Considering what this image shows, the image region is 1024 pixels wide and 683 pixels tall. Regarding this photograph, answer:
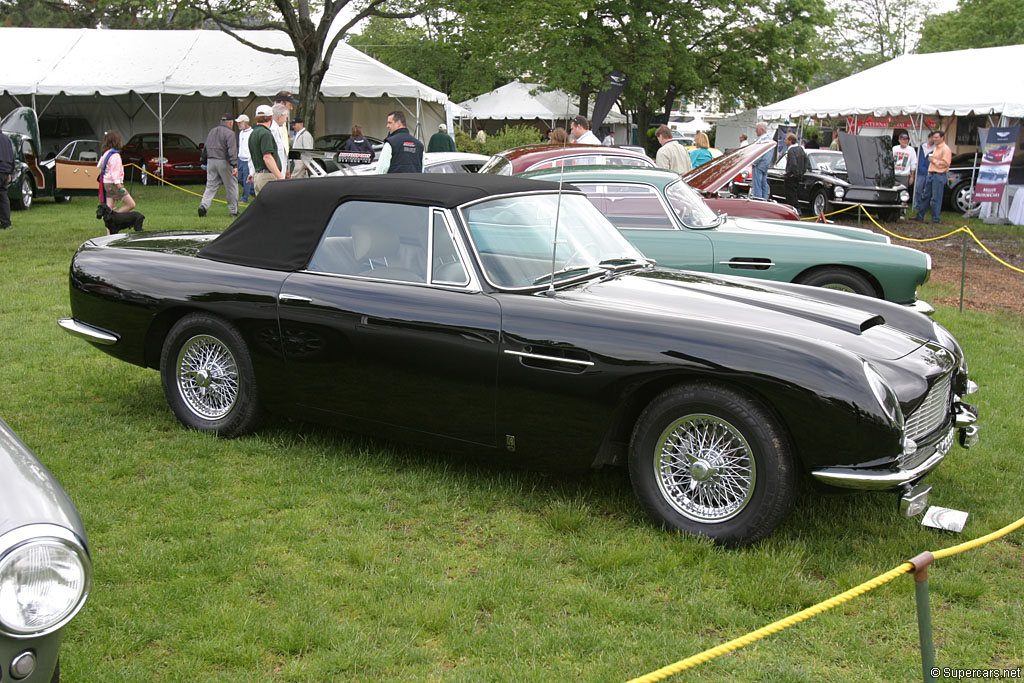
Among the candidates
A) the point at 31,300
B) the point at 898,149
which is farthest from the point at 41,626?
the point at 898,149

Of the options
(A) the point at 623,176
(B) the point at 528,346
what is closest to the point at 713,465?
(B) the point at 528,346

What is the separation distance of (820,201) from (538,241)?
637 inches

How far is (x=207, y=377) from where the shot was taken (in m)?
5.34

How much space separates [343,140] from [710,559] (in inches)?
940

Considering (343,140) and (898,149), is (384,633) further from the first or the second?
(343,140)

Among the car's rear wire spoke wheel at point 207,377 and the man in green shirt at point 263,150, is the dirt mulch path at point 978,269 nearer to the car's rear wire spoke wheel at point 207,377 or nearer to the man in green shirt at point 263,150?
the car's rear wire spoke wheel at point 207,377

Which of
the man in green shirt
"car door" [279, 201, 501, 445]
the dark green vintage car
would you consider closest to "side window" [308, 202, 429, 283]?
"car door" [279, 201, 501, 445]

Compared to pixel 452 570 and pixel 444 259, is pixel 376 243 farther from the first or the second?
pixel 452 570

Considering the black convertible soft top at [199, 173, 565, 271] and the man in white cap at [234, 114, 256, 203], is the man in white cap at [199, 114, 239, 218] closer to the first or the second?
the man in white cap at [234, 114, 256, 203]

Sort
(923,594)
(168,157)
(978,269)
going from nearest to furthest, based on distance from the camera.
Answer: (923,594), (978,269), (168,157)

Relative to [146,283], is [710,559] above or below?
below

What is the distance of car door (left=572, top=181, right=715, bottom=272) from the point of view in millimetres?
7738

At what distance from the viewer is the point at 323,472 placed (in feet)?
16.1

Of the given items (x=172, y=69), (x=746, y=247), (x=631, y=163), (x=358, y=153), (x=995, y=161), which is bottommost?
(x=746, y=247)
